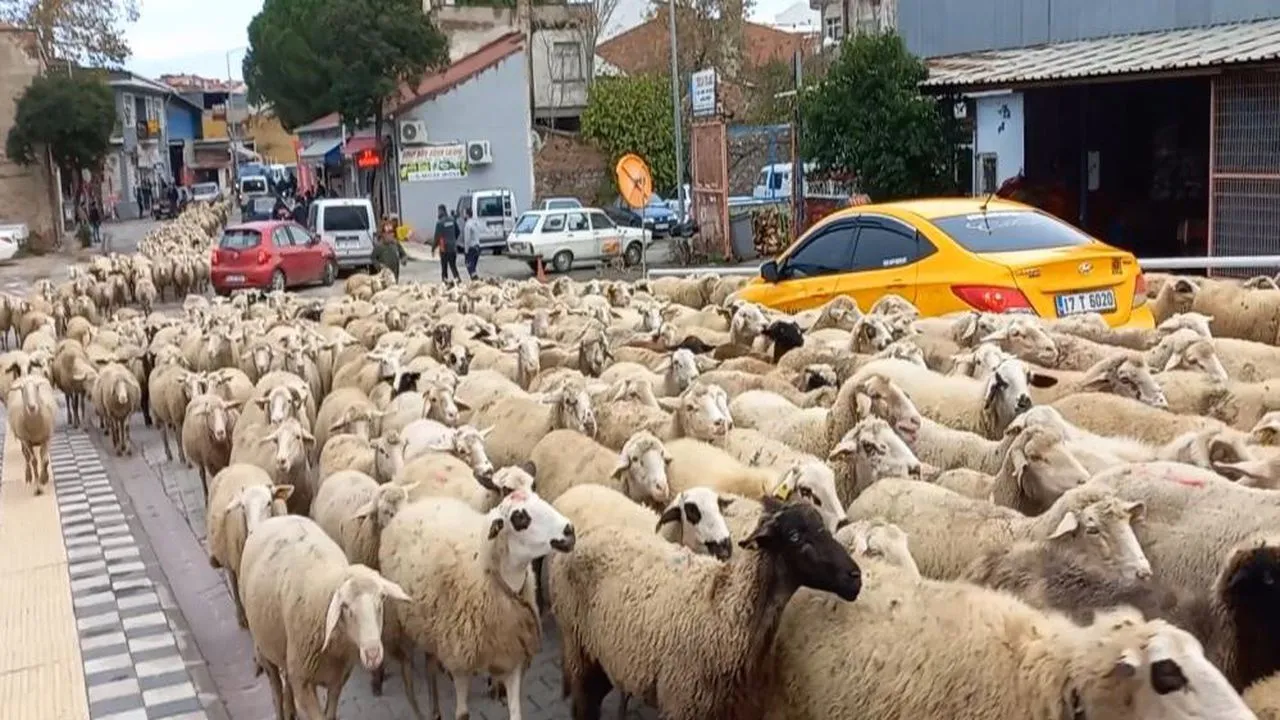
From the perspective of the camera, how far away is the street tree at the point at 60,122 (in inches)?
1660

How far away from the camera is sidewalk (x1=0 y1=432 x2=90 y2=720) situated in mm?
6688

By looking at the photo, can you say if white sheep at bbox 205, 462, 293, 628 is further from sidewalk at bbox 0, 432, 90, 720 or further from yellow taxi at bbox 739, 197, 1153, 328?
yellow taxi at bbox 739, 197, 1153, 328

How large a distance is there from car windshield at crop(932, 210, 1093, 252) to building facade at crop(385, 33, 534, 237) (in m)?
29.8

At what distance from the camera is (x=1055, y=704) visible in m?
3.77

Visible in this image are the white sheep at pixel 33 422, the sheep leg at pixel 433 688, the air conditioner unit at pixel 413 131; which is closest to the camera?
the sheep leg at pixel 433 688

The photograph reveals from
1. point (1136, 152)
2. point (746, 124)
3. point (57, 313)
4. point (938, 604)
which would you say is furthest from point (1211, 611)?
point (746, 124)

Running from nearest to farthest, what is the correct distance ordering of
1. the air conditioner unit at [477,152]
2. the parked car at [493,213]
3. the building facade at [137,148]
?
the parked car at [493,213], the air conditioner unit at [477,152], the building facade at [137,148]

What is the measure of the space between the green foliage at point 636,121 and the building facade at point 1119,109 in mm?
18323

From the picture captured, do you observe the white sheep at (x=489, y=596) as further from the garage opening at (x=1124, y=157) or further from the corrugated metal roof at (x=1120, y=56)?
the garage opening at (x=1124, y=157)

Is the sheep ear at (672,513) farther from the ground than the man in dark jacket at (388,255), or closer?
closer

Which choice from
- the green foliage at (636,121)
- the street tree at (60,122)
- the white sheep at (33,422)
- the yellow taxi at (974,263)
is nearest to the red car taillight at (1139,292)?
the yellow taxi at (974,263)

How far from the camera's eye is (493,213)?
35031 mm

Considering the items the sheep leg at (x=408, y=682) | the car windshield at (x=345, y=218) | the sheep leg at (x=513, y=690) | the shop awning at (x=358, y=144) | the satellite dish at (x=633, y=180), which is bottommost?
the sheep leg at (x=408, y=682)

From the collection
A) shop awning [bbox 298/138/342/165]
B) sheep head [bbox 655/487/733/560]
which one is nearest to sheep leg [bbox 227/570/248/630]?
sheep head [bbox 655/487/733/560]
